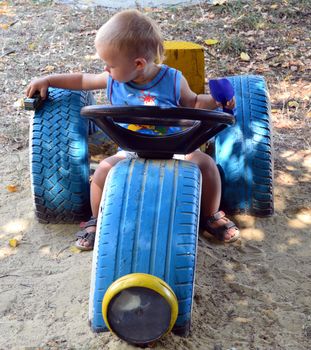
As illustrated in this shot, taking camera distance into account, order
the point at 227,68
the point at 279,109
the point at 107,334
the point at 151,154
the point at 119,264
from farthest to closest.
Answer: the point at 227,68 < the point at 279,109 < the point at 151,154 < the point at 107,334 < the point at 119,264

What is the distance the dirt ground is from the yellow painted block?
87cm

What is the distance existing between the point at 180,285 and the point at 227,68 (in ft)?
12.2

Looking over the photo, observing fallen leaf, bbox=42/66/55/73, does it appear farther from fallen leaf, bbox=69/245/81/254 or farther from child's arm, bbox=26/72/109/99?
fallen leaf, bbox=69/245/81/254

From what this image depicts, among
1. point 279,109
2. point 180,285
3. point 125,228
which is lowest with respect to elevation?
point 279,109

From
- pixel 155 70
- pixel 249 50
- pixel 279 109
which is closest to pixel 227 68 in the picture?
pixel 249 50

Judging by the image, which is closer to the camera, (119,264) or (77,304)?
(119,264)

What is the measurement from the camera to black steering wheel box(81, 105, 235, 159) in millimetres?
2393

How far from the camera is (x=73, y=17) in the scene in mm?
7008

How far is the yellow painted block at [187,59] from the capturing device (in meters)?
3.66

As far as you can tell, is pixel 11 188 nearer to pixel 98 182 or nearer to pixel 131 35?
pixel 98 182

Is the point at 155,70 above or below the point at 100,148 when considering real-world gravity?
above

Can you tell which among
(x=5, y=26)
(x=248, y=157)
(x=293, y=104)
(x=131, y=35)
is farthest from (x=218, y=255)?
(x=5, y=26)

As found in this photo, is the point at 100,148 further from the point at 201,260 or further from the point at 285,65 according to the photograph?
the point at 285,65

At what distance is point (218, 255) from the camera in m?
3.14
